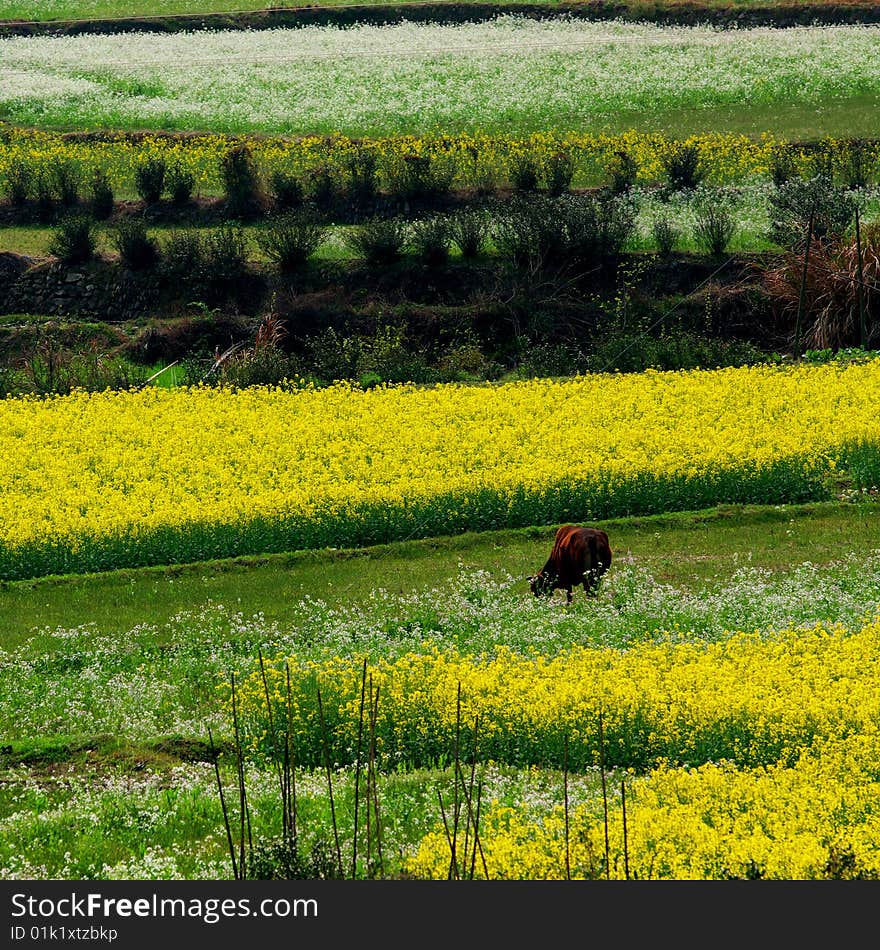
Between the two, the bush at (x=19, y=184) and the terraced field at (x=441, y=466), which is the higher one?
the bush at (x=19, y=184)

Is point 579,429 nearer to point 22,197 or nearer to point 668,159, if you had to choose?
point 668,159

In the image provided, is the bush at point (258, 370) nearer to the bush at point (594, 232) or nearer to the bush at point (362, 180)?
the bush at point (594, 232)

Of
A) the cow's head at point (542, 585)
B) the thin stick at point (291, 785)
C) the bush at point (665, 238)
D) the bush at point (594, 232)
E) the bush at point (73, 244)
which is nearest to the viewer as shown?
the thin stick at point (291, 785)

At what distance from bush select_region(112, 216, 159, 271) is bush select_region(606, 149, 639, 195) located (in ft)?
43.8

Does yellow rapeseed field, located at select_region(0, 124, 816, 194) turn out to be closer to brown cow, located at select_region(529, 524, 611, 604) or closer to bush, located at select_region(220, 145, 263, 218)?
bush, located at select_region(220, 145, 263, 218)

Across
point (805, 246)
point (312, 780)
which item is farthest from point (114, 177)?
point (312, 780)

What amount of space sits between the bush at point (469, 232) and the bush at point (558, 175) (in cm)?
404

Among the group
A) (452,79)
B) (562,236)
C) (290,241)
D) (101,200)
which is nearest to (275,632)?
(290,241)

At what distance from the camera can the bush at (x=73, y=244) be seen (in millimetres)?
39719

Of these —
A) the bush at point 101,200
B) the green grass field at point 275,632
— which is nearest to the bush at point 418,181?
the bush at point 101,200

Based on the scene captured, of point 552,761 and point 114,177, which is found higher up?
point 114,177

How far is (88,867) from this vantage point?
13164 millimetres

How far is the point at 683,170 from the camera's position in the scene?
43.6m

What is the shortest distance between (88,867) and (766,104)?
44382mm
